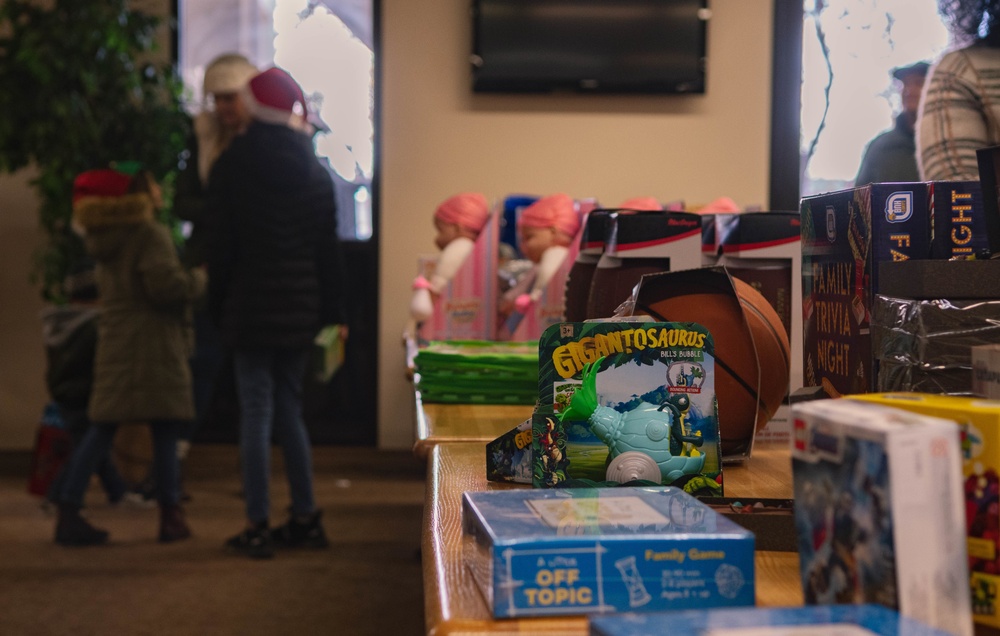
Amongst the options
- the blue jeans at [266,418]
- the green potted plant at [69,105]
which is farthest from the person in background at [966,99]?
the green potted plant at [69,105]

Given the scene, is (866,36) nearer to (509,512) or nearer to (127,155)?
(127,155)

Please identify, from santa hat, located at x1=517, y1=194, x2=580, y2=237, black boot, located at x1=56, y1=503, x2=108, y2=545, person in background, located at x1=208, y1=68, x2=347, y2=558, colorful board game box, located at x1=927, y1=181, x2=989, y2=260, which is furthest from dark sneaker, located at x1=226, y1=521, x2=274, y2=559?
colorful board game box, located at x1=927, y1=181, x2=989, y2=260

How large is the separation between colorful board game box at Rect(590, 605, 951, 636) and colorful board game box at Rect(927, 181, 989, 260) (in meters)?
0.44

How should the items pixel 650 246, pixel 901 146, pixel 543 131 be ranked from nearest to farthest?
1. pixel 650 246
2. pixel 901 146
3. pixel 543 131

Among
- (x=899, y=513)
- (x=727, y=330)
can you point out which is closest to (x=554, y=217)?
(x=727, y=330)

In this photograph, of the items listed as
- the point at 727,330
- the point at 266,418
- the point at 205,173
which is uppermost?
the point at 205,173

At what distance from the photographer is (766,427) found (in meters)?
1.41

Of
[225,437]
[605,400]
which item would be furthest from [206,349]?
[605,400]

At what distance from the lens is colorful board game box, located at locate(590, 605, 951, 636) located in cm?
56

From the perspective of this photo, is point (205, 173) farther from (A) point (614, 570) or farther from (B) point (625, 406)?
(A) point (614, 570)

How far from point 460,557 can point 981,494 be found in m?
0.37

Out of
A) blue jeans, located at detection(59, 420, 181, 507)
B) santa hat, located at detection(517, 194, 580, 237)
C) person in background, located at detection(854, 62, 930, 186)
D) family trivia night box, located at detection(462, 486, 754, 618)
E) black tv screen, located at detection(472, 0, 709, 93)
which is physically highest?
black tv screen, located at detection(472, 0, 709, 93)

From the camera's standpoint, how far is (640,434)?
0.97 m

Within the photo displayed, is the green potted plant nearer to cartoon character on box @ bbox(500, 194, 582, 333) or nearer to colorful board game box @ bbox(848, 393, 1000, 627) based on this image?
cartoon character on box @ bbox(500, 194, 582, 333)
